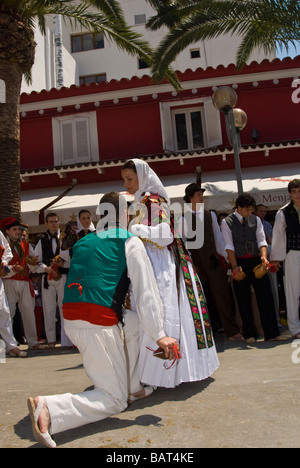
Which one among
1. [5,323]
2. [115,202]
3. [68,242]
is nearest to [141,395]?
[115,202]

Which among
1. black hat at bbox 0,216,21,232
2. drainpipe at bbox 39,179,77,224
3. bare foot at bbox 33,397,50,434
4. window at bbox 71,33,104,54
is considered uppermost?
window at bbox 71,33,104,54

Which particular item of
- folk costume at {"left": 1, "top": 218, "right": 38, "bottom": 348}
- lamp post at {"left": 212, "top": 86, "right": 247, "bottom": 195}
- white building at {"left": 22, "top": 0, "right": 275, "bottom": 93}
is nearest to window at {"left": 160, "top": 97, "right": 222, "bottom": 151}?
lamp post at {"left": 212, "top": 86, "right": 247, "bottom": 195}

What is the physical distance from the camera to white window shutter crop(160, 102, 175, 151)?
14070 millimetres

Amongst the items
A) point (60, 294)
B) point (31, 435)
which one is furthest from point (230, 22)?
point (31, 435)

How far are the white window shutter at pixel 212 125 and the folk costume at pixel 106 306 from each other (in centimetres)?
1124

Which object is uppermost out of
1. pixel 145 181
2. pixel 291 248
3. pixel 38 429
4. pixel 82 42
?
pixel 82 42

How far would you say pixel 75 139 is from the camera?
14695mm

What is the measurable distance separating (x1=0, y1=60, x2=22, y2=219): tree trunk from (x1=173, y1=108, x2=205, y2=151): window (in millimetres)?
6746

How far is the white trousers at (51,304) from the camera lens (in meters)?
7.33

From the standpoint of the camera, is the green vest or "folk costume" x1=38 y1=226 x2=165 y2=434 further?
the green vest

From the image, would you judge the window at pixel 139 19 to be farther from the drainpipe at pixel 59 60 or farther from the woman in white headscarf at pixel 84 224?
the woman in white headscarf at pixel 84 224

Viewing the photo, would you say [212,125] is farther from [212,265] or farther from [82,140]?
[212,265]

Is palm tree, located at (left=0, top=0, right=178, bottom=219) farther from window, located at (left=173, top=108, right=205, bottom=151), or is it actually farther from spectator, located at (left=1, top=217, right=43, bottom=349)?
window, located at (left=173, top=108, right=205, bottom=151)

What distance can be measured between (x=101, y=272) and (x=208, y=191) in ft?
27.8
